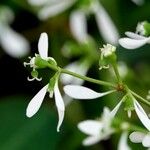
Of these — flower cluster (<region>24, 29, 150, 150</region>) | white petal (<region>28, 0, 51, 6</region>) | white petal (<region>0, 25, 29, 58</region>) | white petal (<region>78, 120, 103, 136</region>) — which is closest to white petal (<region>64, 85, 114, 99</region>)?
flower cluster (<region>24, 29, 150, 150</region>)

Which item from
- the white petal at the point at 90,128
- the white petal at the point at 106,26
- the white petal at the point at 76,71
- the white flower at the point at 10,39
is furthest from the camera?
the white flower at the point at 10,39

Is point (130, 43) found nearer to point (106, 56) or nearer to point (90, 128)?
point (106, 56)

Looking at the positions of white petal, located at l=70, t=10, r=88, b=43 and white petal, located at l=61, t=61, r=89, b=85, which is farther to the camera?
white petal, located at l=70, t=10, r=88, b=43

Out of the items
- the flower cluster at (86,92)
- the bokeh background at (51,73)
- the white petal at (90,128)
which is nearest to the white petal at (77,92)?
the flower cluster at (86,92)

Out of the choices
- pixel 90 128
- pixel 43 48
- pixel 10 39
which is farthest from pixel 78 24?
pixel 43 48

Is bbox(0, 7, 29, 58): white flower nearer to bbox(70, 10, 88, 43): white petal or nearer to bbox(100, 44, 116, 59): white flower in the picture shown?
bbox(70, 10, 88, 43): white petal

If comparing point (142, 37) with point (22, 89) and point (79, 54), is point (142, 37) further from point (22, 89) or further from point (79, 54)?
point (22, 89)

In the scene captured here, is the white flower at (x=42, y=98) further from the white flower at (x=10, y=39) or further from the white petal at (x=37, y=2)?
the white flower at (x=10, y=39)
